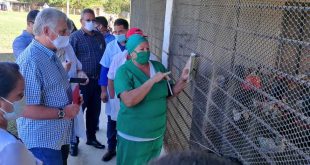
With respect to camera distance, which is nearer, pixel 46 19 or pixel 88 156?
pixel 46 19

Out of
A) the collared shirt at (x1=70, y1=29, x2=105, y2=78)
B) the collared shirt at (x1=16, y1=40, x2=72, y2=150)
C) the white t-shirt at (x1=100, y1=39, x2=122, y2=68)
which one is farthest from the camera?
the collared shirt at (x1=70, y1=29, x2=105, y2=78)

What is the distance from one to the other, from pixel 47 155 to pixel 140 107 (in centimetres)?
79

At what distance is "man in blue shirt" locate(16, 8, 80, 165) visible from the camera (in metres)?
2.35

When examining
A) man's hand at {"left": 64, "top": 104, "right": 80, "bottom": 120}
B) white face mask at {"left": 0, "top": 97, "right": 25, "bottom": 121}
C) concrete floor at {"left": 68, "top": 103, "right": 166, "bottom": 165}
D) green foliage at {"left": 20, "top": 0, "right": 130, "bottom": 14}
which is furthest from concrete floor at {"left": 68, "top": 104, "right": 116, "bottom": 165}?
green foliage at {"left": 20, "top": 0, "right": 130, "bottom": 14}

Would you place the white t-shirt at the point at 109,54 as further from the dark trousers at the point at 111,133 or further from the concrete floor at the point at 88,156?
the concrete floor at the point at 88,156

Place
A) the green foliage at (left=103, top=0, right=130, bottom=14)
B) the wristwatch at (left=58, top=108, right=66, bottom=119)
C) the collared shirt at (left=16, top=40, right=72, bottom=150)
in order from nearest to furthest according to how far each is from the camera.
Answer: the collared shirt at (left=16, top=40, right=72, bottom=150), the wristwatch at (left=58, top=108, right=66, bottom=119), the green foliage at (left=103, top=0, right=130, bottom=14)

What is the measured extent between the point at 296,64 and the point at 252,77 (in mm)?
339

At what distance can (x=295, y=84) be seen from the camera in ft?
5.75

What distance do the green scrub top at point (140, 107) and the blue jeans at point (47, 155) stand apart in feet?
1.96

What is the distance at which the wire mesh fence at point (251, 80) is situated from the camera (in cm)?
175

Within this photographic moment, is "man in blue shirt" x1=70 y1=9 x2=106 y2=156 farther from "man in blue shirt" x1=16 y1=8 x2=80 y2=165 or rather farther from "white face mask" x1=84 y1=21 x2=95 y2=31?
"man in blue shirt" x1=16 y1=8 x2=80 y2=165

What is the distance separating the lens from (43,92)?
2.43 metres

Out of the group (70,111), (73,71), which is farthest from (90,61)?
(70,111)

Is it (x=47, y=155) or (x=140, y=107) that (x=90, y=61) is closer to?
(x=140, y=107)
